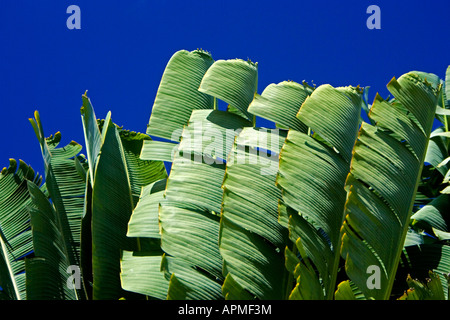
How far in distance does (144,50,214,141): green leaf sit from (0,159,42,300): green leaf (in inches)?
55.9

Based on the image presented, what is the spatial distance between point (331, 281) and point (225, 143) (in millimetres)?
1404

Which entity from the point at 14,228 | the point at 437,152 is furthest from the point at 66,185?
the point at 437,152

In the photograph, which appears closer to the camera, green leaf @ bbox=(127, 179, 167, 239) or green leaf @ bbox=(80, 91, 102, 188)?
green leaf @ bbox=(127, 179, 167, 239)

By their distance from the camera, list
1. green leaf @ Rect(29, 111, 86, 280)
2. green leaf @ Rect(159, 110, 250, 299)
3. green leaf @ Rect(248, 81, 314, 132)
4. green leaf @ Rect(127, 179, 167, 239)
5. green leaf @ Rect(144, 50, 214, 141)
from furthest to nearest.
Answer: green leaf @ Rect(144, 50, 214, 141) < green leaf @ Rect(29, 111, 86, 280) < green leaf @ Rect(248, 81, 314, 132) < green leaf @ Rect(127, 179, 167, 239) < green leaf @ Rect(159, 110, 250, 299)

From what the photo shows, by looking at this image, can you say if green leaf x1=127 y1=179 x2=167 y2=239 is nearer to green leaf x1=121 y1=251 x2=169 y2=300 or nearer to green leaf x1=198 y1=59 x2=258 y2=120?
green leaf x1=121 y1=251 x2=169 y2=300

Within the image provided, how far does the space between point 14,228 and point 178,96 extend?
2.01 m

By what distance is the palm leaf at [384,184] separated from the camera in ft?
13.5

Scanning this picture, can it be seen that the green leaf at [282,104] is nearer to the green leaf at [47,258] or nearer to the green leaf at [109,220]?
the green leaf at [109,220]

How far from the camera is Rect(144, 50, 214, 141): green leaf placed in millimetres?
5316

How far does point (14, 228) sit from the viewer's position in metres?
5.52

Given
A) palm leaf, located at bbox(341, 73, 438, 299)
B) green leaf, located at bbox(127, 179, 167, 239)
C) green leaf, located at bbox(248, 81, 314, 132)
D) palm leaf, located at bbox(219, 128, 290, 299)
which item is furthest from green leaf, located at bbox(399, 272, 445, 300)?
green leaf, located at bbox(127, 179, 167, 239)

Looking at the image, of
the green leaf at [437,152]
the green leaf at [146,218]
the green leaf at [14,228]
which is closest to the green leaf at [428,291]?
the green leaf at [146,218]
